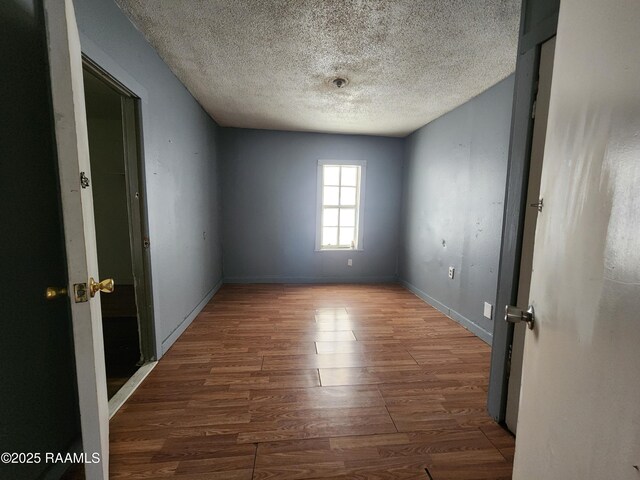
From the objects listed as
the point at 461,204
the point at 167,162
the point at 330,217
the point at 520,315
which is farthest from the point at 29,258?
the point at 330,217

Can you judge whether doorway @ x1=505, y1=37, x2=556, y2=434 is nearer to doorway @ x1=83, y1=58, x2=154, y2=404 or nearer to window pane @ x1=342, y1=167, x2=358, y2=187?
doorway @ x1=83, y1=58, x2=154, y2=404

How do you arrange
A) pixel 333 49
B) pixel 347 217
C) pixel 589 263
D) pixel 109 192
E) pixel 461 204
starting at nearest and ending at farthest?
pixel 589 263 < pixel 333 49 < pixel 461 204 < pixel 109 192 < pixel 347 217

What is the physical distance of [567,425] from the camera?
61cm

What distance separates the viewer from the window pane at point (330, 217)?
439cm

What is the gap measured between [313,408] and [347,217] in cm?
323

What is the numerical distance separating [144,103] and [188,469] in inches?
85.9

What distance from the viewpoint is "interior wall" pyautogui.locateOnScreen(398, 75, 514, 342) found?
2357mm

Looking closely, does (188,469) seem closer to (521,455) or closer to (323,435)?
(323,435)

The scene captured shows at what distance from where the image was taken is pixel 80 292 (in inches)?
34.0

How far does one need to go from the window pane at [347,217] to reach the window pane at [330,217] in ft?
0.33

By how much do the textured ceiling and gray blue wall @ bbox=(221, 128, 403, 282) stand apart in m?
1.03

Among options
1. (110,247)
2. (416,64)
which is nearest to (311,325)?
(416,64)

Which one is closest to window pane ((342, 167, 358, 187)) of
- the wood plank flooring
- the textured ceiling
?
the textured ceiling

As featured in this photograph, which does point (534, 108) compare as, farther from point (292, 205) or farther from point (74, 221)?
point (292, 205)
